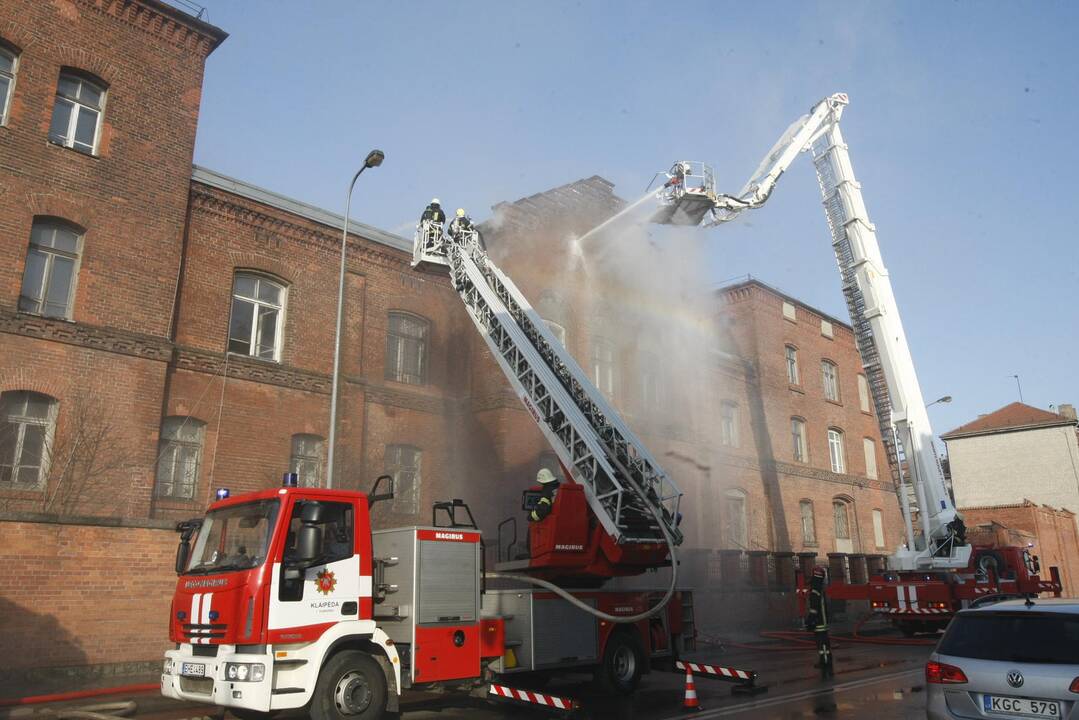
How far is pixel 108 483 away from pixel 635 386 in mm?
14880

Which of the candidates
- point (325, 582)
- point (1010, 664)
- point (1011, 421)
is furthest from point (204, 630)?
point (1011, 421)

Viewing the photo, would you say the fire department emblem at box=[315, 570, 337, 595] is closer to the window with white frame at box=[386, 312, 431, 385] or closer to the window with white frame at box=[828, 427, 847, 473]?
the window with white frame at box=[386, 312, 431, 385]

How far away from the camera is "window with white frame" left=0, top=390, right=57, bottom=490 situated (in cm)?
1300

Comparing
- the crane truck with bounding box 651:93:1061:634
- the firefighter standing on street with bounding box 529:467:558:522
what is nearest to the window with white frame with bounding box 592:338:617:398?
the crane truck with bounding box 651:93:1061:634

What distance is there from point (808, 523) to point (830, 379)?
758 cm

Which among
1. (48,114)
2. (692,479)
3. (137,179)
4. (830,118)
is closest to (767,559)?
(692,479)

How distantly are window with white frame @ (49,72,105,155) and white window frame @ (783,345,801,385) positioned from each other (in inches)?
1007

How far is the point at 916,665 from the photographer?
1287 centimetres

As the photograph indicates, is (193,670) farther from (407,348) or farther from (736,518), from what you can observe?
(736,518)

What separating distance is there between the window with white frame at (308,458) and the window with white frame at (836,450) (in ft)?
76.6

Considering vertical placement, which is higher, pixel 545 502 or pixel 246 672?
pixel 545 502

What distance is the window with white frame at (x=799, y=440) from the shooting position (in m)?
31.0

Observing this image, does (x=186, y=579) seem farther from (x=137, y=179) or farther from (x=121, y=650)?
(x=137, y=179)

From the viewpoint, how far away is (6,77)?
46.9 ft
